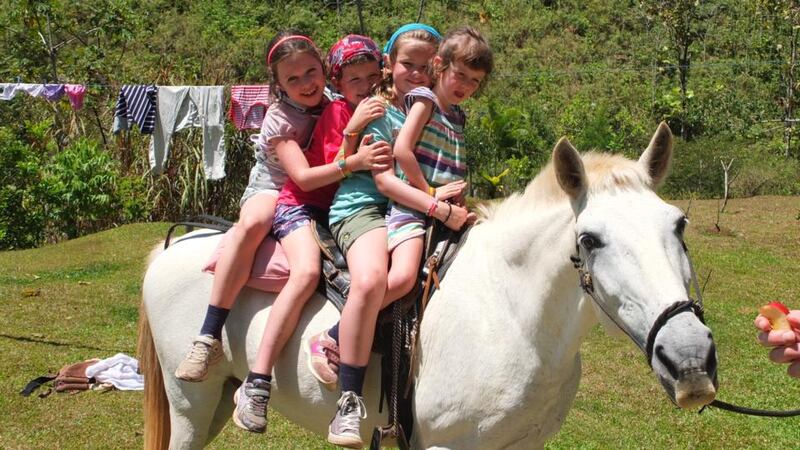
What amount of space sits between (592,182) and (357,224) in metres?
0.96

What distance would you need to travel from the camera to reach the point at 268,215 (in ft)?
10.6

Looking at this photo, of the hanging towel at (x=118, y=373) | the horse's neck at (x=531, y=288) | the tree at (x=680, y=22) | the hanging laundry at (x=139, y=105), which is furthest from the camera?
the tree at (x=680, y=22)

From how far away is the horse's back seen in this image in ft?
10.2

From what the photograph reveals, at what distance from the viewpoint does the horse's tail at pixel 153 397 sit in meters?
3.73

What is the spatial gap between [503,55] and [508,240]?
2167cm

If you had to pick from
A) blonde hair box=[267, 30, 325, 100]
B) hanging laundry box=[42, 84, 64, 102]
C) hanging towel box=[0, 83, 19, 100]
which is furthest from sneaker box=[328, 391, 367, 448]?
hanging towel box=[0, 83, 19, 100]

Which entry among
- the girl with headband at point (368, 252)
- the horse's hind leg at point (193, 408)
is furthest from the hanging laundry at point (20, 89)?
the girl with headband at point (368, 252)

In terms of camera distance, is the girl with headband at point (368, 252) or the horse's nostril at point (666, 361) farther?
the girl with headband at point (368, 252)

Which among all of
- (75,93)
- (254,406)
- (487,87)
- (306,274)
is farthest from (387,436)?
(75,93)

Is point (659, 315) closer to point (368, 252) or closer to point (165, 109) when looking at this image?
point (368, 252)

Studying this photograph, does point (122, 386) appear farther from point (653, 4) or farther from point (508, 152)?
point (653, 4)

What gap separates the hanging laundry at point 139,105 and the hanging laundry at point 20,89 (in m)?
1.27

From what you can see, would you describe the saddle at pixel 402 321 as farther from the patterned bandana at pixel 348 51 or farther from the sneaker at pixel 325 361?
the patterned bandana at pixel 348 51

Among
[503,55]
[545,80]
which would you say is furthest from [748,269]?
[503,55]
